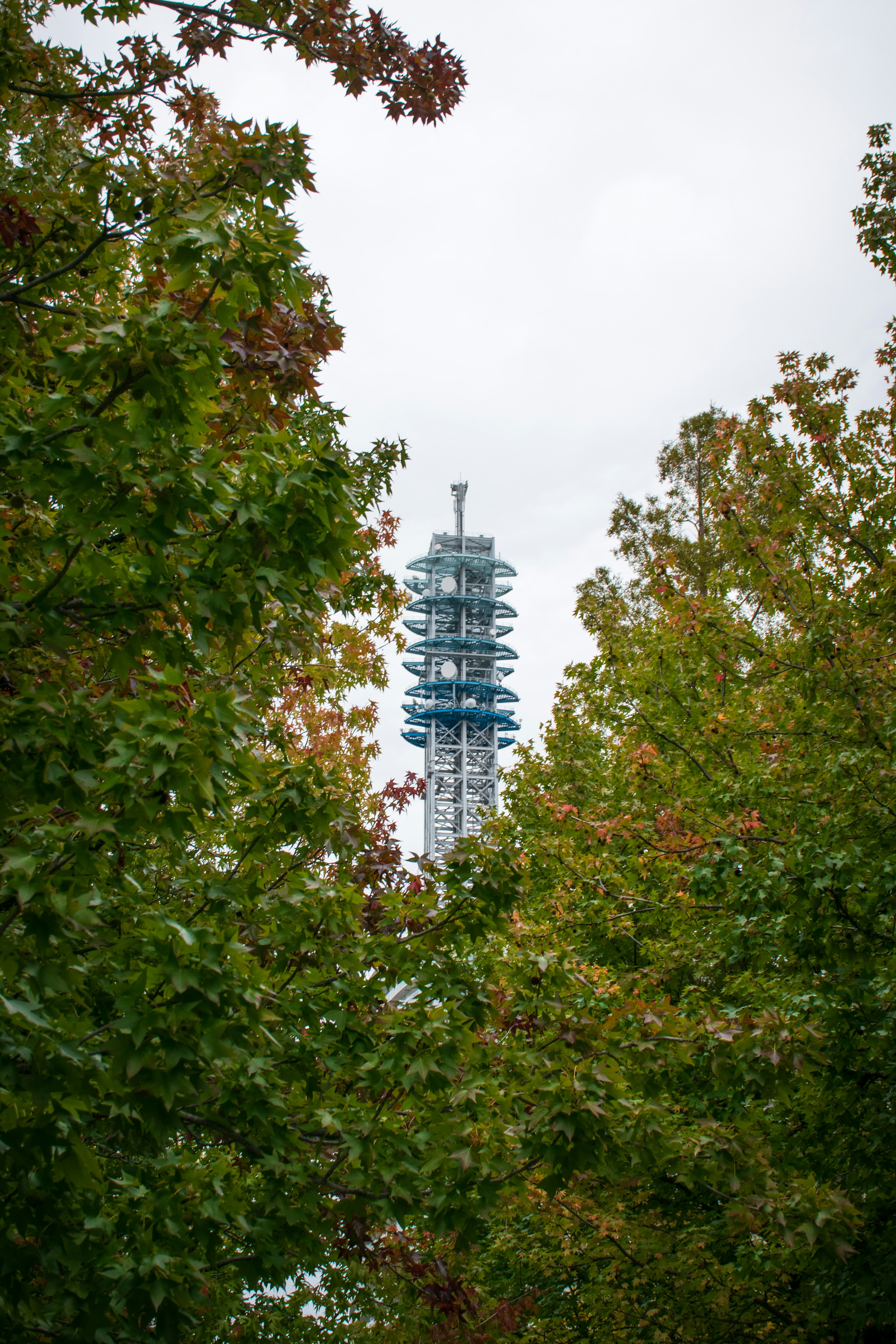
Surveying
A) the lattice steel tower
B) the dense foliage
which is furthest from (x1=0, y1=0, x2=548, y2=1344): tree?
the lattice steel tower

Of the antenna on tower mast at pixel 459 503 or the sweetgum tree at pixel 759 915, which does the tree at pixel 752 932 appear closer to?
the sweetgum tree at pixel 759 915

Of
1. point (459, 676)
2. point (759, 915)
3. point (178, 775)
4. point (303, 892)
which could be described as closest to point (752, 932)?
point (759, 915)

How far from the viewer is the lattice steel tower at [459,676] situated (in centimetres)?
8081

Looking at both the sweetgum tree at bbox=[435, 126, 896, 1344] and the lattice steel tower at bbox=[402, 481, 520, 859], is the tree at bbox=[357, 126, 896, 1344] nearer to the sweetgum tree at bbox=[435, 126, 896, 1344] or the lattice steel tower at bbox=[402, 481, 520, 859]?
the sweetgum tree at bbox=[435, 126, 896, 1344]

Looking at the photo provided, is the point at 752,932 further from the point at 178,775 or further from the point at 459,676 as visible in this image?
the point at 459,676

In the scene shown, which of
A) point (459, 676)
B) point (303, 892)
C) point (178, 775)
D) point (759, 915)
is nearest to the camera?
point (178, 775)

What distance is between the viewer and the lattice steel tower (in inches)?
3182

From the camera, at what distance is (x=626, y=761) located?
34.8ft

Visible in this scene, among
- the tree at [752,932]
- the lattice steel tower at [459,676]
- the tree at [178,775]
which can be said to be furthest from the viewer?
the lattice steel tower at [459,676]

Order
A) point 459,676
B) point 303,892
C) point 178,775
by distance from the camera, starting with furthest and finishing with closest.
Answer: point 459,676, point 303,892, point 178,775

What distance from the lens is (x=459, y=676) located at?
80.4 metres

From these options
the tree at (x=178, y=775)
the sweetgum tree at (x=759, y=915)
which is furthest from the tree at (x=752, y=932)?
the tree at (x=178, y=775)

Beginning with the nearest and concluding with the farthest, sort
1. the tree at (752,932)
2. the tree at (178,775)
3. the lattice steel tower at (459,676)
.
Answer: the tree at (178,775), the tree at (752,932), the lattice steel tower at (459,676)

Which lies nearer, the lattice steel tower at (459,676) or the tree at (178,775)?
the tree at (178,775)
